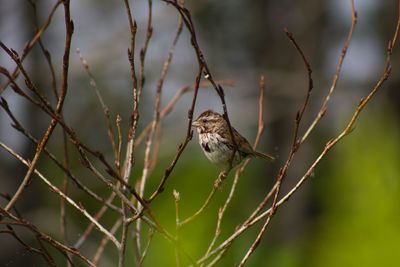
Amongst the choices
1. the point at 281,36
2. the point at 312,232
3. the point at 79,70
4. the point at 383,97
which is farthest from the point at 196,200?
the point at 281,36

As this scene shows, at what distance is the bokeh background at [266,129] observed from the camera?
10352 mm

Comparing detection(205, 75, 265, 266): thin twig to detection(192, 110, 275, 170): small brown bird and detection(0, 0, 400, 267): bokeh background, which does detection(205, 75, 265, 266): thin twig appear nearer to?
detection(192, 110, 275, 170): small brown bird

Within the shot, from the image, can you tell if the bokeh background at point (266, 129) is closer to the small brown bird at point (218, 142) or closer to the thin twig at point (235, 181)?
the small brown bird at point (218, 142)

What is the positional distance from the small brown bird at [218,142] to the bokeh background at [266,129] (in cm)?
305

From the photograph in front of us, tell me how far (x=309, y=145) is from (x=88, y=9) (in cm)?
520

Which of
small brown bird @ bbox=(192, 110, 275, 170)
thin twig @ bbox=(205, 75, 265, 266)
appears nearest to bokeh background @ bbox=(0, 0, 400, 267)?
small brown bird @ bbox=(192, 110, 275, 170)

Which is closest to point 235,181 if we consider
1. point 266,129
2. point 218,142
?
point 218,142

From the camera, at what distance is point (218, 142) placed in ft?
18.5

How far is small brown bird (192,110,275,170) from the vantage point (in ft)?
18.0

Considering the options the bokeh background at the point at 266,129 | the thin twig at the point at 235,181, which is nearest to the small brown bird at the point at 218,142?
the thin twig at the point at 235,181

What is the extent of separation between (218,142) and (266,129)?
29.8 feet

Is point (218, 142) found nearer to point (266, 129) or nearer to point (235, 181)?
point (235, 181)

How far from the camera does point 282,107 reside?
1292 centimetres

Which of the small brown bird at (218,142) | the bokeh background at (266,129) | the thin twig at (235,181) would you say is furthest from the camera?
the bokeh background at (266,129)
